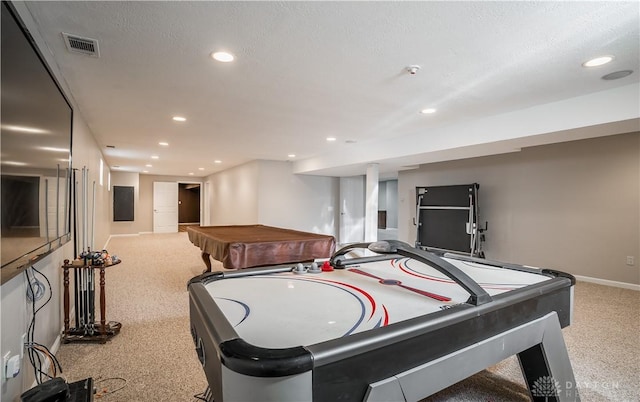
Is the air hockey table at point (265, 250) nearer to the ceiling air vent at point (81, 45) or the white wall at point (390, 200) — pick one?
the ceiling air vent at point (81, 45)

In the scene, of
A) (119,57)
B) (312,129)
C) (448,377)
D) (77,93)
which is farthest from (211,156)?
(448,377)

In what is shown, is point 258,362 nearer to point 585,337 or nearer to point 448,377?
point 448,377

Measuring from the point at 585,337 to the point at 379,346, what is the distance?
109 inches

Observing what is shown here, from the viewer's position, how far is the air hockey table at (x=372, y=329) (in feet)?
2.85

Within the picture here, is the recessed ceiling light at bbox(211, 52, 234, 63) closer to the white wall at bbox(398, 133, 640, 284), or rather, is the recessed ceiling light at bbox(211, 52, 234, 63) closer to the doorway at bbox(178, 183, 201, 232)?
the white wall at bbox(398, 133, 640, 284)

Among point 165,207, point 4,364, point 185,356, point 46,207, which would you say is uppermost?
point 46,207

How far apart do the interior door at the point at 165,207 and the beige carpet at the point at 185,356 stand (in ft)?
25.8

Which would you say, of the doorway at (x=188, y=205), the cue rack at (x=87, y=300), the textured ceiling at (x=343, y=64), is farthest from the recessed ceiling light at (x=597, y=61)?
the doorway at (x=188, y=205)

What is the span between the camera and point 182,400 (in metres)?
1.82

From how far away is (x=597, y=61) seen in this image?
234 cm

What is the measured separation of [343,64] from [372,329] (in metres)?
2.00

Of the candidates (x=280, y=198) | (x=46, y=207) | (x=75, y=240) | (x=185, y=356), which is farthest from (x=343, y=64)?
(x=280, y=198)

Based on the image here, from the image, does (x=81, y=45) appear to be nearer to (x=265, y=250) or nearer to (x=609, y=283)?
(x=265, y=250)

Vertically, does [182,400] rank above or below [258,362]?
below
